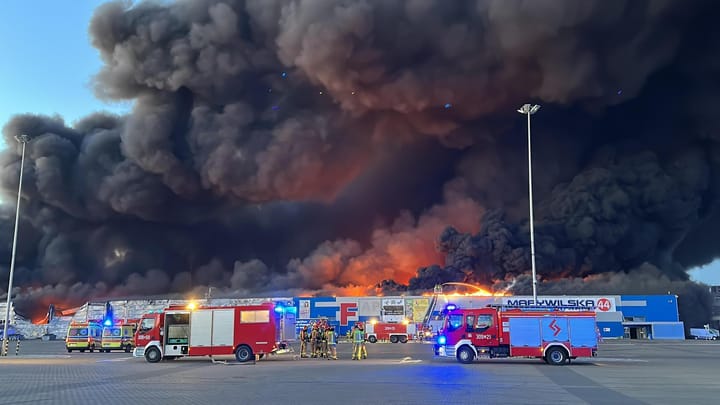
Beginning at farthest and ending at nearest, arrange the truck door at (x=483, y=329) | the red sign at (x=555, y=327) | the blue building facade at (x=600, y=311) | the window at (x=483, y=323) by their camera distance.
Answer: the blue building facade at (x=600, y=311)
the window at (x=483, y=323)
the truck door at (x=483, y=329)
the red sign at (x=555, y=327)

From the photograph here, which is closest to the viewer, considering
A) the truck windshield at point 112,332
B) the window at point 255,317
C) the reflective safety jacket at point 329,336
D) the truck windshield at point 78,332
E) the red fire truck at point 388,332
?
the window at point 255,317

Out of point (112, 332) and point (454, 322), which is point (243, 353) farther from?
point (112, 332)

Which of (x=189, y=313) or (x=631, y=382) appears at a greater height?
(x=189, y=313)

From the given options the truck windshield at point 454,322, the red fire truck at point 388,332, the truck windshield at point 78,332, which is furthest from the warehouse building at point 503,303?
the truck windshield at point 454,322

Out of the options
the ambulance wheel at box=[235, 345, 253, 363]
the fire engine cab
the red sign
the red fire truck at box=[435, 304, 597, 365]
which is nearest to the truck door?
the red fire truck at box=[435, 304, 597, 365]

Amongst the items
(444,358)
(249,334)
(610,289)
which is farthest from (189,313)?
(610,289)

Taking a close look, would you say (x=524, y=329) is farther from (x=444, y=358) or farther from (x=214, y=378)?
(x=214, y=378)

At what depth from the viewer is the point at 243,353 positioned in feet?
86.7

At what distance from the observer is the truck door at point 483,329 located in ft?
81.5

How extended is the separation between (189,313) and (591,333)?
1783cm

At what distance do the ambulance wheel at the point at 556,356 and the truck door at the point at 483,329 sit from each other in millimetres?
2190

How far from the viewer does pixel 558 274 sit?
6950 centimetres

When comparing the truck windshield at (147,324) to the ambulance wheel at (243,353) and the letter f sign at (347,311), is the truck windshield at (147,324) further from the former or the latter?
the letter f sign at (347,311)

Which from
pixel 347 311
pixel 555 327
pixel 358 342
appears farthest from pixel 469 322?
pixel 347 311
